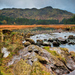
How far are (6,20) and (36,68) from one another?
94631mm

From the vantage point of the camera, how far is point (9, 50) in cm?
843

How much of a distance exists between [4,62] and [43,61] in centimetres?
336

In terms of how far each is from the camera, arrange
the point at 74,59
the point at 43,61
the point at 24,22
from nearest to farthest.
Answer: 1. the point at 43,61
2. the point at 74,59
3. the point at 24,22

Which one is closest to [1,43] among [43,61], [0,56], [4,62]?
[0,56]

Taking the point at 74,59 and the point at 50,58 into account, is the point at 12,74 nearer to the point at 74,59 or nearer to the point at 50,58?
the point at 50,58

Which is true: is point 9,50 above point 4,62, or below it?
above

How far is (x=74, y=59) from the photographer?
9219 mm

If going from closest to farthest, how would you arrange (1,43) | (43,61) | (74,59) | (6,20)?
(43,61)
(1,43)
(74,59)
(6,20)

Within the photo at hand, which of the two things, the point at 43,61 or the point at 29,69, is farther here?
the point at 43,61

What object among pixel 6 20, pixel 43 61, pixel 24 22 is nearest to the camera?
pixel 43 61

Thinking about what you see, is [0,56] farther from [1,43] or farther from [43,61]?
[43,61]

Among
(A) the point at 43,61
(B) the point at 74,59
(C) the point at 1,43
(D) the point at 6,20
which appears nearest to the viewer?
(A) the point at 43,61

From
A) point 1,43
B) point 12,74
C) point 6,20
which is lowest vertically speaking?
point 12,74

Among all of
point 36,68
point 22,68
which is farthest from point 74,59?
point 22,68
